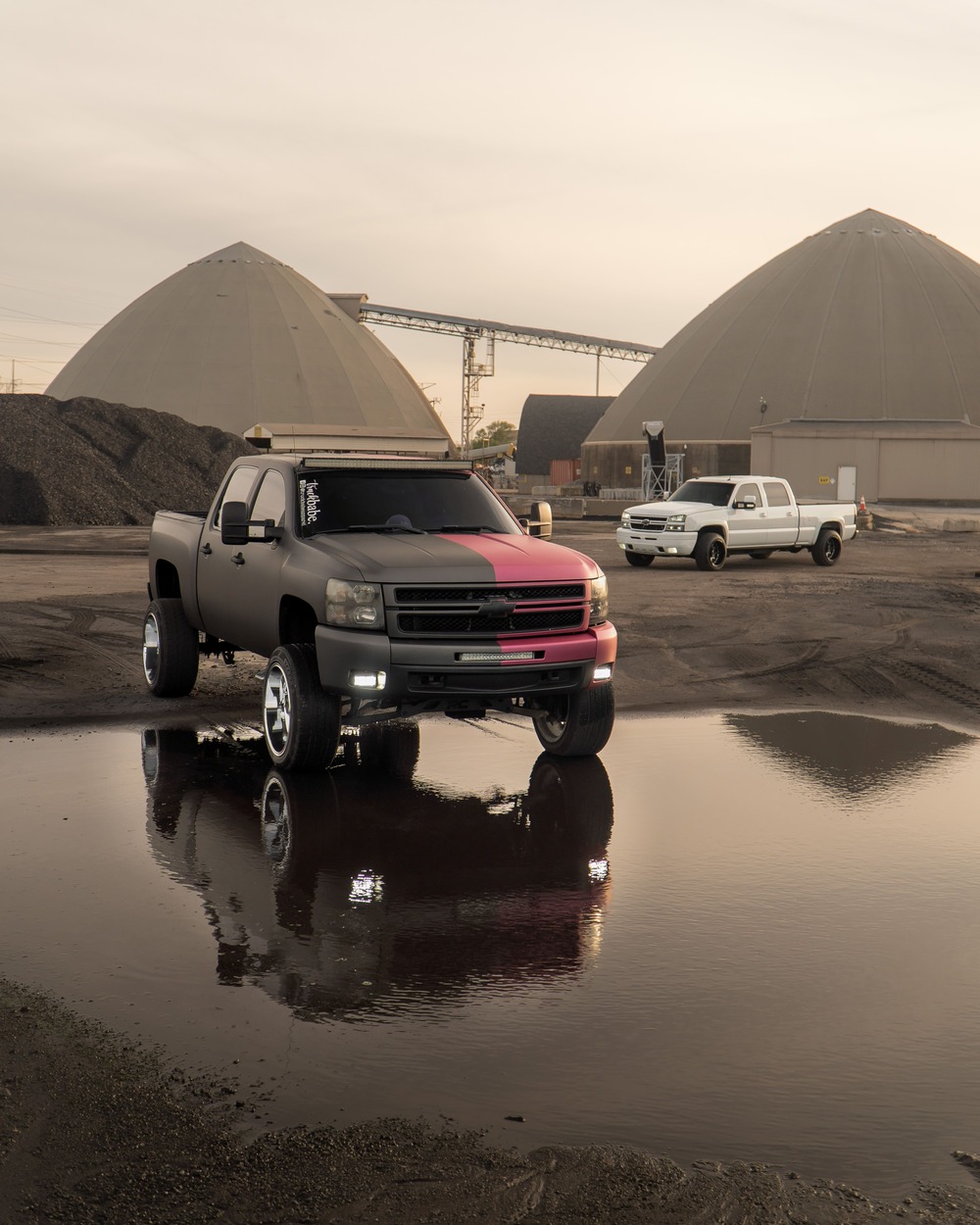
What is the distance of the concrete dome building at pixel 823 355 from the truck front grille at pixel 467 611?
190 feet

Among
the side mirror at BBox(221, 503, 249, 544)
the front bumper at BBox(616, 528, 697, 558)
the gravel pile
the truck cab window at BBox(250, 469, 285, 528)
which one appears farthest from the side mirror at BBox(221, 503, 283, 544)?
the gravel pile

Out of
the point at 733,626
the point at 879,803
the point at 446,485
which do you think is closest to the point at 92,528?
the point at 733,626

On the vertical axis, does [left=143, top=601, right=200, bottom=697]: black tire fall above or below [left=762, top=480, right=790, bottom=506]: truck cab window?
below

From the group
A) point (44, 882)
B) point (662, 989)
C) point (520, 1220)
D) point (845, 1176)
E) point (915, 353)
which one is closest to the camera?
point (520, 1220)

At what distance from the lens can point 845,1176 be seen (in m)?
3.69

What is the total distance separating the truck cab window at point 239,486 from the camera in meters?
10.7

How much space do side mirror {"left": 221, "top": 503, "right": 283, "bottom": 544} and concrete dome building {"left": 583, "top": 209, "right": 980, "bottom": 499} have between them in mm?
57522

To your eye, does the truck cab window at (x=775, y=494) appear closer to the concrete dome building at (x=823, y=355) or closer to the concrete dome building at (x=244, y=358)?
the concrete dome building at (x=823, y=355)

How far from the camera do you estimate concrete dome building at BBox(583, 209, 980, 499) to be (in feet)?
238

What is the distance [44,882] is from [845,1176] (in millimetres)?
4079

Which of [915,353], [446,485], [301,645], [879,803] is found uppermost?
[915,353]

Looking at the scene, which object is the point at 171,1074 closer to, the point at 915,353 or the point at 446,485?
the point at 446,485

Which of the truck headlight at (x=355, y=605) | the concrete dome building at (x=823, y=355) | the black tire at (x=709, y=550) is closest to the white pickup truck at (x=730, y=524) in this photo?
the black tire at (x=709, y=550)

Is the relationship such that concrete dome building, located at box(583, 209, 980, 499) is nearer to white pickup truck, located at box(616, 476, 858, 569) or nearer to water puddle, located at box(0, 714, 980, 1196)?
white pickup truck, located at box(616, 476, 858, 569)
